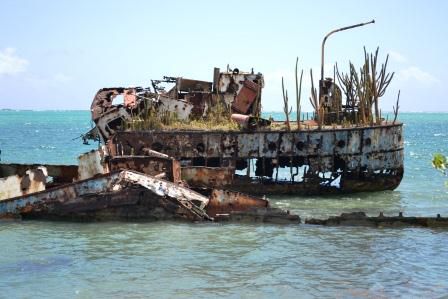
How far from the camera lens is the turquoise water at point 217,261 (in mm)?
9922

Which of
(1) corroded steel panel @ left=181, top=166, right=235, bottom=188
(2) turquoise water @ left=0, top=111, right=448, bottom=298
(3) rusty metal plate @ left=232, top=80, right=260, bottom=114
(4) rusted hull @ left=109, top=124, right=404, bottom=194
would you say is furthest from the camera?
(3) rusty metal plate @ left=232, top=80, right=260, bottom=114

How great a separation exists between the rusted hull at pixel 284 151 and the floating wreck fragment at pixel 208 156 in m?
0.03

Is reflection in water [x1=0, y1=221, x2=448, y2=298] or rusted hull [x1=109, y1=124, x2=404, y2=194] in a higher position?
rusted hull [x1=109, y1=124, x2=404, y2=194]

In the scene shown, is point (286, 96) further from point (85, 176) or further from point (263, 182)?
point (85, 176)

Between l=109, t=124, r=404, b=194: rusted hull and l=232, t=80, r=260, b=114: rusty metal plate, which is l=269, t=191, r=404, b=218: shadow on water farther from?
l=232, t=80, r=260, b=114: rusty metal plate

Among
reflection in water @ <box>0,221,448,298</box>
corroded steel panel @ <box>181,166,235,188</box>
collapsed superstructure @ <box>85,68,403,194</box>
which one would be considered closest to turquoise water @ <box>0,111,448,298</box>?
reflection in water @ <box>0,221,448,298</box>

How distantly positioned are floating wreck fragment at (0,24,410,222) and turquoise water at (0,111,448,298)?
1.93ft

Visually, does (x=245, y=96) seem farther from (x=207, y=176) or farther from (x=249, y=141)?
(x=207, y=176)

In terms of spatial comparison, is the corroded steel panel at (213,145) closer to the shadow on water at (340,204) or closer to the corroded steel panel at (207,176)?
the shadow on water at (340,204)

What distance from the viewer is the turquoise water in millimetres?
9922

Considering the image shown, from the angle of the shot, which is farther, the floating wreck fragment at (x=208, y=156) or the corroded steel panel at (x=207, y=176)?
the corroded steel panel at (x=207, y=176)

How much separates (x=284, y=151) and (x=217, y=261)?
9195 mm

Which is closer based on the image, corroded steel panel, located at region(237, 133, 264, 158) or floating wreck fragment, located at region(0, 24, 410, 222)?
floating wreck fragment, located at region(0, 24, 410, 222)

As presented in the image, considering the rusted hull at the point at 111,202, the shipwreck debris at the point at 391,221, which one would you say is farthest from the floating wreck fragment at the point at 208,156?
the shipwreck debris at the point at 391,221
